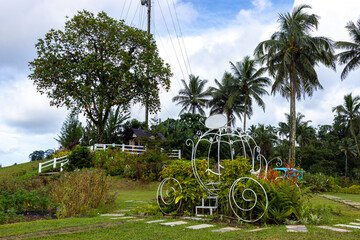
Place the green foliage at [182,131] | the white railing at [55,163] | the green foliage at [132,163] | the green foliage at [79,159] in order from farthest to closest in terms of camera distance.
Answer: the green foliage at [182,131]
the white railing at [55,163]
the green foliage at [79,159]
the green foliage at [132,163]

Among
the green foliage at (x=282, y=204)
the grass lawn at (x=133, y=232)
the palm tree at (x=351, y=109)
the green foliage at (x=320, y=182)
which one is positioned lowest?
the green foliage at (x=320, y=182)

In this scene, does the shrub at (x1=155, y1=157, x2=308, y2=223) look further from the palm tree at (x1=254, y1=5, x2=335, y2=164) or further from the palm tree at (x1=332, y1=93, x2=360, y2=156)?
the palm tree at (x1=332, y1=93, x2=360, y2=156)

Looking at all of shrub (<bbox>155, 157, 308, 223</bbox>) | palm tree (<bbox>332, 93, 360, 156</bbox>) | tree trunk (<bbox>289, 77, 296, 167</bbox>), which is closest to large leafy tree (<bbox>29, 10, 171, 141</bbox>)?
tree trunk (<bbox>289, 77, 296, 167</bbox>)

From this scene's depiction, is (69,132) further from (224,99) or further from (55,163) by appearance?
(224,99)

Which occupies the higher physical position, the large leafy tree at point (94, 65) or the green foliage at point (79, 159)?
the large leafy tree at point (94, 65)

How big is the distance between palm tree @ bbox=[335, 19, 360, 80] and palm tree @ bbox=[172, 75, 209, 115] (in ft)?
55.1

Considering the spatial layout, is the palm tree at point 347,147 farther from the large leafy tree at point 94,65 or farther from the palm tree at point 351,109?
the large leafy tree at point 94,65

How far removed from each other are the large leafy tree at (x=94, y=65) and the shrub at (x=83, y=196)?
47.8ft

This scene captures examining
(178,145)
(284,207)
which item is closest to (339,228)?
(284,207)

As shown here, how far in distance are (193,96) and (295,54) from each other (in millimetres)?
17484

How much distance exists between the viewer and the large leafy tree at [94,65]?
2158 centimetres

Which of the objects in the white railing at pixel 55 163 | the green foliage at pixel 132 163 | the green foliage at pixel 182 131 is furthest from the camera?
the green foliage at pixel 182 131

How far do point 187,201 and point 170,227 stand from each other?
1282 millimetres

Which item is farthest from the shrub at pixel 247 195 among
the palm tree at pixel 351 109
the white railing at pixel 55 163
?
the palm tree at pixel 351 109
